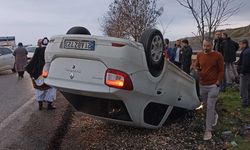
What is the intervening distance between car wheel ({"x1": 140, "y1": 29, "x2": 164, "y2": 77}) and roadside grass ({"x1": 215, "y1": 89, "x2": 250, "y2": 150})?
1.65 meters

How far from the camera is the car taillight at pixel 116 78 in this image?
5949mm

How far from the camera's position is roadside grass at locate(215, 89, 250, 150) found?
693 centimetres

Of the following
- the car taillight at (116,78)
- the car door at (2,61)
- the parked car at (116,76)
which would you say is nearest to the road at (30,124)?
the parked car at (116,76)

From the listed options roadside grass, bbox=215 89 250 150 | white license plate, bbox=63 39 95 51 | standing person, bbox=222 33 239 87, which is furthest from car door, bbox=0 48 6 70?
white license plate, bbox=63 39 95 51

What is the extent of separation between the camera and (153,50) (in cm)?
657

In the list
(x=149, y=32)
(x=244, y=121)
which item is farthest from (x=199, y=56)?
(x=244, y=121)

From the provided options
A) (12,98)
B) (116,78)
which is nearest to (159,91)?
(116,78)

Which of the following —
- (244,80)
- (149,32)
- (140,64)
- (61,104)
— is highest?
(149,32)

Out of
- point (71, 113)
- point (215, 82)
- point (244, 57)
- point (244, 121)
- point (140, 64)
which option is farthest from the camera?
point (244, 57)

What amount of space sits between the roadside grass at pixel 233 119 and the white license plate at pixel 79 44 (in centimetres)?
263

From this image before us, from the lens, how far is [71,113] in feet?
30.5

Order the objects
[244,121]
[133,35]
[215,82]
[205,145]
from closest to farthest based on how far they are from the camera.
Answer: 1. [205,145]
2. [215,82]
3. [244,121]
4. [133,35]

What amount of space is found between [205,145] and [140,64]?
1672 millimetres

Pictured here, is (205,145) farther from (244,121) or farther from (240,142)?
(244,121)
